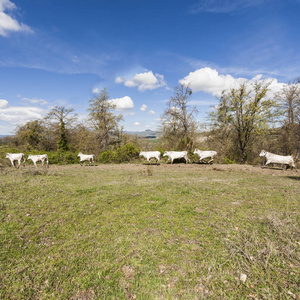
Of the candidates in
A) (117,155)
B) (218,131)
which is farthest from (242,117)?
(117,155)

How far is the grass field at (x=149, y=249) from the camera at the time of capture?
2.51 metres

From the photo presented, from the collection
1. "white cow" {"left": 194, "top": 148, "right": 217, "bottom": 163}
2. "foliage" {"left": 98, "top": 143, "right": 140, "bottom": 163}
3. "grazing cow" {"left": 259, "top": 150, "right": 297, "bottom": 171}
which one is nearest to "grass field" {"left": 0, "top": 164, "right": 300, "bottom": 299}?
"grazing cow" {"left": 259, "top": 150, "right": 297, "bottom": 171}

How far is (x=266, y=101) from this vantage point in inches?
751

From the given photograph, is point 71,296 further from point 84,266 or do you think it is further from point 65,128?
point 65,128

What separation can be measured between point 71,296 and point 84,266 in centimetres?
54

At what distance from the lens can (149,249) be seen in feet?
11.1

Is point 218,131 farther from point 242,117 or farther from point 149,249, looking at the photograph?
point 149,249

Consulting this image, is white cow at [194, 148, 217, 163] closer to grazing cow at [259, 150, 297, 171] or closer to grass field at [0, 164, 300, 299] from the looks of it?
grazing cow at [259, 150, 297, 171]

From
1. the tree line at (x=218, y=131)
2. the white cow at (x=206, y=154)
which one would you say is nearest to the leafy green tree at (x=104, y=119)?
the tree line at (x=218, y=131)

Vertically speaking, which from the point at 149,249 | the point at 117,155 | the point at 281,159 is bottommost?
the point at 149,249

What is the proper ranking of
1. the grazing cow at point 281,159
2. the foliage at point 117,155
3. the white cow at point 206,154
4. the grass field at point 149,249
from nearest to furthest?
the grass field at point 149,249, the grazing cow at point 281,159, the white cow at point 206,154, the foliage at point 117,155

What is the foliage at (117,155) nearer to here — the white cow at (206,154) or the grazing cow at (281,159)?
the white cow at (206,154)

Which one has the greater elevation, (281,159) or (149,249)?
(281,159)

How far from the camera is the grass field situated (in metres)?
2.51
